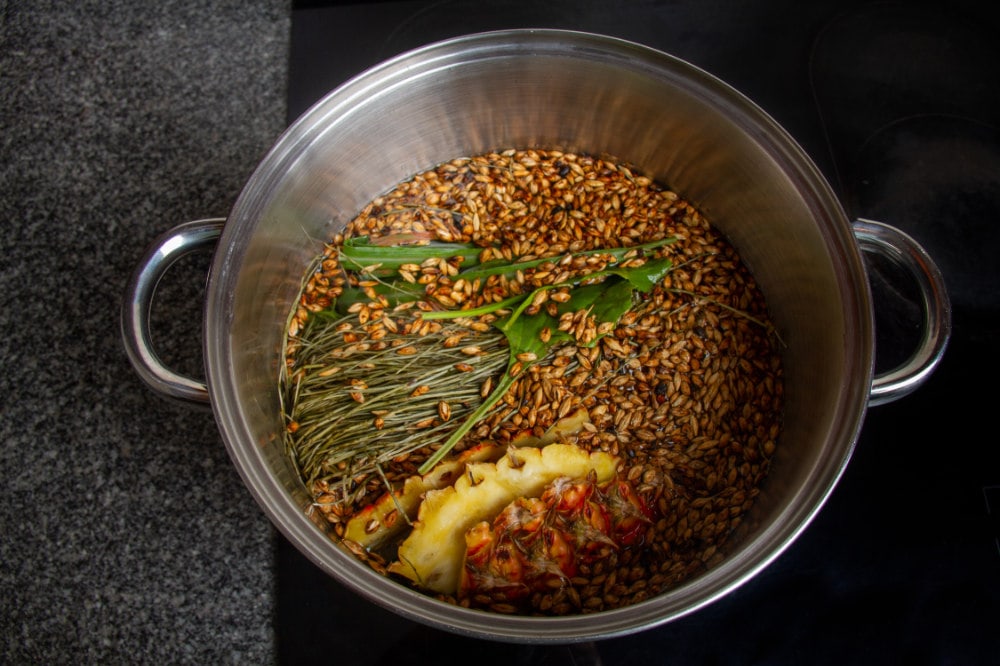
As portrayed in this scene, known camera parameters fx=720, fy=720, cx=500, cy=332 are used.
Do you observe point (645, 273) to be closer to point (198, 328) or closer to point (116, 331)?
point (198, 328)

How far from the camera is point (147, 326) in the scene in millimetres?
747

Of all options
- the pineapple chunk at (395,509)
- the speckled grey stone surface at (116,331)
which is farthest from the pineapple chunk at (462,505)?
the speckled grey stone surface at (116,331)

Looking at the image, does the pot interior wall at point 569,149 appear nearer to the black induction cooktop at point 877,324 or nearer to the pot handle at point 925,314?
the pot handle at point 925,314

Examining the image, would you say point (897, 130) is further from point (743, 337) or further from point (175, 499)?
point (175, 499)

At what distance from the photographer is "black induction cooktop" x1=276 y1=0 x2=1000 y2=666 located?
2.91ft

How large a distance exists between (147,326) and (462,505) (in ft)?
1.26

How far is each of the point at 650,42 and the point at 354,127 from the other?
0.52 metres

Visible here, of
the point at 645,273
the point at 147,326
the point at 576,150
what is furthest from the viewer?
the point at 576,150

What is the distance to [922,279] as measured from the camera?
29.7 inches

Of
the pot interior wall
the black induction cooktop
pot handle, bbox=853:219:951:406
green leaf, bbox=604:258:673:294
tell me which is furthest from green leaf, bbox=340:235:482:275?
pot handle, bbox=853:219:951:406

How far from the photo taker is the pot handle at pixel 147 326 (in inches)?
28.9

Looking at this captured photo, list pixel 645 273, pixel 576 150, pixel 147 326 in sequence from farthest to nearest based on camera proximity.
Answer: pixel 576 150 < pixel 645 273 < pixel 147 326

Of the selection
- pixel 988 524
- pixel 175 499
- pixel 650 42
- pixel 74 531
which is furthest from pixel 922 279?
pixel 74 531

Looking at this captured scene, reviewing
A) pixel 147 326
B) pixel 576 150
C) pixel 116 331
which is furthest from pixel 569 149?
pixel 116 331
